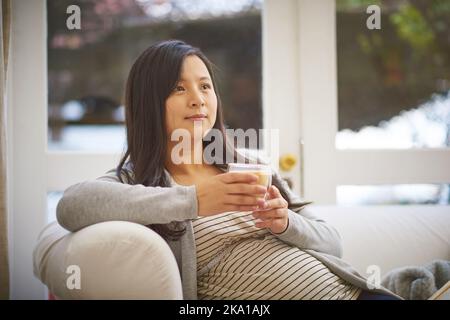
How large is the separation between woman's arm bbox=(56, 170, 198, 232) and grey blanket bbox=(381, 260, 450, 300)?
2.25 ft

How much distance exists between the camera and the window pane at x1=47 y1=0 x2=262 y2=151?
2.09 m

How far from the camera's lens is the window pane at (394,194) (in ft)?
7.18

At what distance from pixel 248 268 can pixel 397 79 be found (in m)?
1.32

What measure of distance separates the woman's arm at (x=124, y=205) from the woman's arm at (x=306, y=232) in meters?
0.30

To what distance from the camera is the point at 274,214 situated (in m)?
1.31

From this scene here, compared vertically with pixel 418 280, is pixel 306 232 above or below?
above

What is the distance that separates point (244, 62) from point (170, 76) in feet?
2.83

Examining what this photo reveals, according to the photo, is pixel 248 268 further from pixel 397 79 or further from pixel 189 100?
pixel 397 79

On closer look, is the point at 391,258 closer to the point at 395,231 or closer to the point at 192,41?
the point at 395,231

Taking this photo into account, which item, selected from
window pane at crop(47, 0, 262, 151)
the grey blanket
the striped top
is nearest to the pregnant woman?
the striped top

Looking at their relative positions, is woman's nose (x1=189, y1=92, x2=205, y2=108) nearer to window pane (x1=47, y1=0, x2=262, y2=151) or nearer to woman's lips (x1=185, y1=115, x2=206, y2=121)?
woman's lips (x1=185, y1=115, x2=206, y2=121)

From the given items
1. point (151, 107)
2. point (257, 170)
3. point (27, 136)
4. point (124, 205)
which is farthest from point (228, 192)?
point (27, 136)
